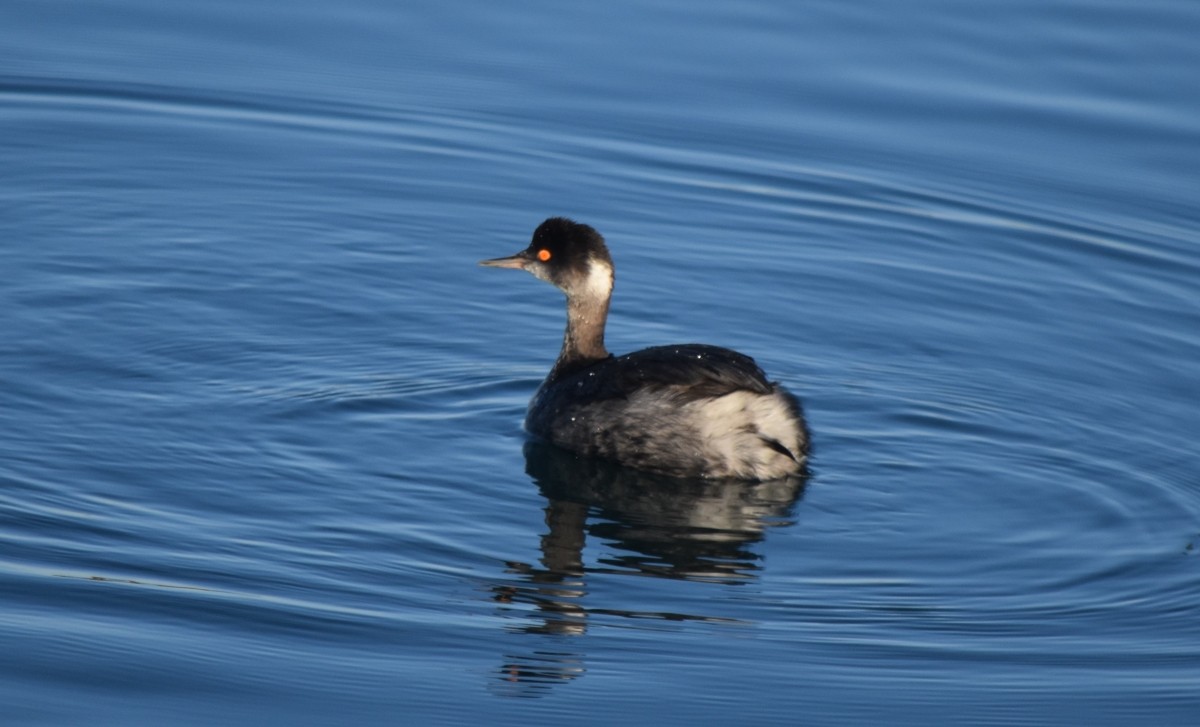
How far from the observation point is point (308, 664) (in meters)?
6.66

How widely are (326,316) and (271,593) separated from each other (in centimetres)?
369

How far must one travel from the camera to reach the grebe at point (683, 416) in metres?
8.80

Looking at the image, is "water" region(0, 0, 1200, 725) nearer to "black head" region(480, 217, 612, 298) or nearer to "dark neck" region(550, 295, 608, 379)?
"dark neck" region(550, 295, 608, 379)

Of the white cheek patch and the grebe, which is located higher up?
the white cheek patch

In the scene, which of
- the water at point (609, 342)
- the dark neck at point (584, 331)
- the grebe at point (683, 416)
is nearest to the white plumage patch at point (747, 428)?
the grebe at point (683, 416)

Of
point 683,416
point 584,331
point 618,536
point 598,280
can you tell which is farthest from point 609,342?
point 618,536

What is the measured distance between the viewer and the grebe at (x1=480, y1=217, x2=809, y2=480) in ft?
28.9

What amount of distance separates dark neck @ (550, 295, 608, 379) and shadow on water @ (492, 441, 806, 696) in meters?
0.81

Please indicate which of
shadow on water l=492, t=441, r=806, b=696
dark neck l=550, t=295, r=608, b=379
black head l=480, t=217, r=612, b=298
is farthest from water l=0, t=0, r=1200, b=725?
black head l=480, t=217, r=612, b=298

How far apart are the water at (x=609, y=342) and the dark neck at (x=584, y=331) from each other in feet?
1.39

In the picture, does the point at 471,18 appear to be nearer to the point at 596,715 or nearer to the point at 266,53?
the point at 266,53

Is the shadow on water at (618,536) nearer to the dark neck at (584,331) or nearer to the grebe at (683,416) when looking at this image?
the grebe at (683,416)

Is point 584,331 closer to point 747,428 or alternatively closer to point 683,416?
point 683,416

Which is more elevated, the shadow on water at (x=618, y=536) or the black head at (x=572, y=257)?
the black head at (x=572, y=257)
